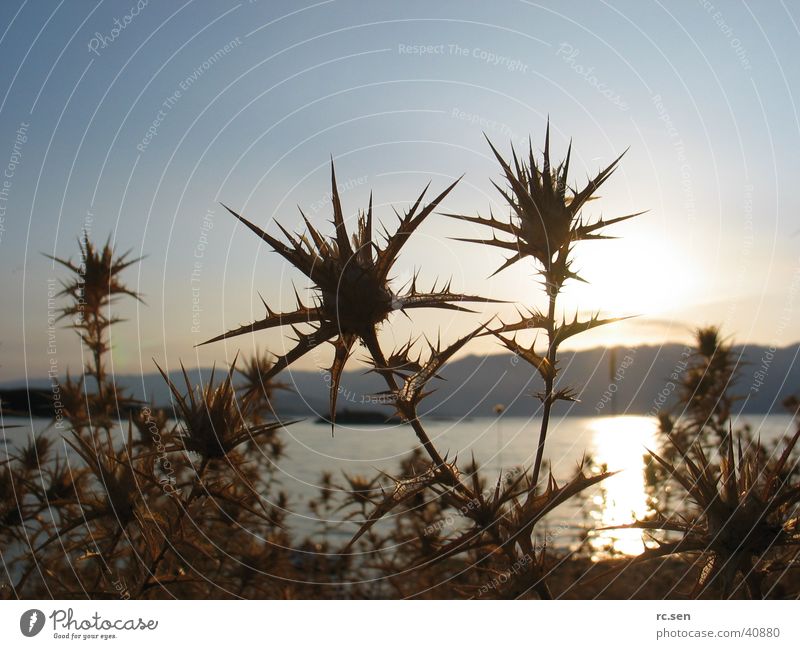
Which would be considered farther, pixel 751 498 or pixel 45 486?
pixel 45 486

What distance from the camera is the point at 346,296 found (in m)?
Answer: 1.92

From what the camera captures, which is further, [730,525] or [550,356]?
[550,356]

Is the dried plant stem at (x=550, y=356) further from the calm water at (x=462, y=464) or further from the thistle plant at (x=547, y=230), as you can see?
the calm water at (x=462, y=464)

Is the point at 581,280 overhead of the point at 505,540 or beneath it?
overhead

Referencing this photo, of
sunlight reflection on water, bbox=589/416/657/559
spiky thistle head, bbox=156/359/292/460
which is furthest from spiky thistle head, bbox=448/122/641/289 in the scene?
sunlight reflection on water, bbox=589/416/657/559

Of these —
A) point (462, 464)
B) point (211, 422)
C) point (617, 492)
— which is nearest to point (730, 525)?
point (211, 422)

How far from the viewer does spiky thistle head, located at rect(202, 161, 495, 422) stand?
1828mm

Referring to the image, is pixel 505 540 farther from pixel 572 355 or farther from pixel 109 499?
pixel 109 499

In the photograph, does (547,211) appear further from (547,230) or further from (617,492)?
(617,492)

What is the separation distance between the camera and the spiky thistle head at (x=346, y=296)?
1.83 metres

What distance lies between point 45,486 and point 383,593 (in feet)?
12.3

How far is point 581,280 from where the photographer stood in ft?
6.95
